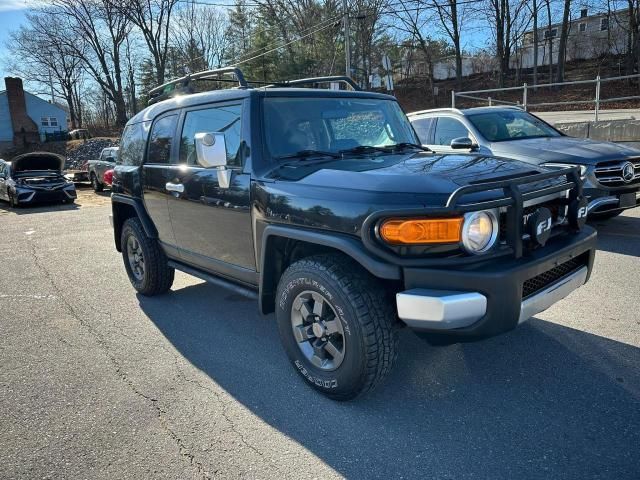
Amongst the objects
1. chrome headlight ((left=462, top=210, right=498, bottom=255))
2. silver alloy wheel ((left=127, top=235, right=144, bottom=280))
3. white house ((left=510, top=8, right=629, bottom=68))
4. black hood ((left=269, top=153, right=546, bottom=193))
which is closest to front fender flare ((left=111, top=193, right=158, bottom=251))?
silver alloy wheel ((left=127, top=235, right=144, bottom=280))

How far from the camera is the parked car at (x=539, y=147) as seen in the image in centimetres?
622

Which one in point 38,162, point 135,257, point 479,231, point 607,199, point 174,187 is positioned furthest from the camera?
point 38,162

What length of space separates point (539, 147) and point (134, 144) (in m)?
5.09

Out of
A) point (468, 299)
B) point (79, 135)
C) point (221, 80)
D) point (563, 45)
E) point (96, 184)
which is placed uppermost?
point (563, 45)

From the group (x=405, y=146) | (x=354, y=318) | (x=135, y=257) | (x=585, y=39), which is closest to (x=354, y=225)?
(x=354, y=318)

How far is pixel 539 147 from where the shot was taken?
22.2ft

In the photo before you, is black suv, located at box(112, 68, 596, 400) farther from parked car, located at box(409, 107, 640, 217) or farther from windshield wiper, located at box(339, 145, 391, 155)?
parked car, located at box(409, 107, 640, 217)

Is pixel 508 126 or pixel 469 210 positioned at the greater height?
pixel 508 126

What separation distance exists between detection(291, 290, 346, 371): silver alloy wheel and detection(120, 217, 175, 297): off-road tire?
92.4 inches

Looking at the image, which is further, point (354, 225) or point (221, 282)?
point (221, 282)

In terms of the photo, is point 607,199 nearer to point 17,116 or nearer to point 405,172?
point 405,172

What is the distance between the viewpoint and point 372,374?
2.82 m

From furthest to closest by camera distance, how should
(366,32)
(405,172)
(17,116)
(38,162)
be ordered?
(17,116)
(366,32)
(38,162)
(405,172)

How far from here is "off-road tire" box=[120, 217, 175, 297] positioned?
502cm
